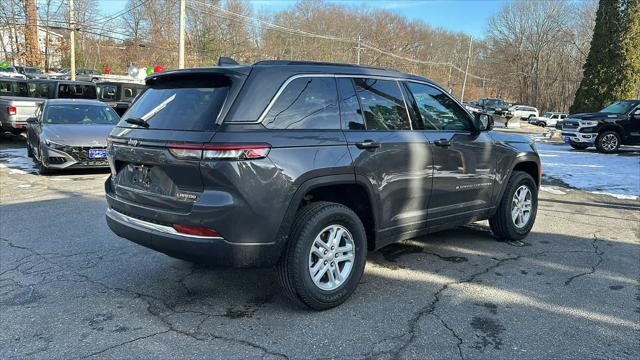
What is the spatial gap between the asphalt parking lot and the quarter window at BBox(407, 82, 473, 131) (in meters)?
1.36

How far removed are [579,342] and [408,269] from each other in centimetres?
163

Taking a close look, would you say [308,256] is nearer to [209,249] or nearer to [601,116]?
[209,249]

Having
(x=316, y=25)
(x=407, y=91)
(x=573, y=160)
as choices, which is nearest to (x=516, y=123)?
(x=573, y=160)

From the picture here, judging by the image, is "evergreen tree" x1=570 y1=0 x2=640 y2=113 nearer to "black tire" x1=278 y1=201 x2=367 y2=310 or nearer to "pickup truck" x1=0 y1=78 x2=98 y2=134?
"pickup truck" x1=0 y1=78 x2=98 y2=134

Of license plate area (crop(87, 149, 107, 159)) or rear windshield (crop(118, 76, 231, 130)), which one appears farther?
license plate area (crop(87, 149, 107, 159))

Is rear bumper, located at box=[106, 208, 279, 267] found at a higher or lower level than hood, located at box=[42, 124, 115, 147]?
lower

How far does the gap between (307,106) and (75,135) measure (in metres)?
7.45

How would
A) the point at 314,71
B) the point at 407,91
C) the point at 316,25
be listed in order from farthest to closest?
the point at 316,25 < the point at 407,91 < the point at 314,71

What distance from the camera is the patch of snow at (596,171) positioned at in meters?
9.82

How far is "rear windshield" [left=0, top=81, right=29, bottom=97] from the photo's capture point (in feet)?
51.0

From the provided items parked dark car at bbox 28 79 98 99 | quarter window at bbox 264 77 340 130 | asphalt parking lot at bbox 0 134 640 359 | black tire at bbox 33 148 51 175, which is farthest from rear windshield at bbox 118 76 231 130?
parked dark car at bbox 28 79 98 99

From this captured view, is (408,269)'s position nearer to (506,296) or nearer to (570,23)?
(506,296)

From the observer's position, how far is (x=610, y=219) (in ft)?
23.4

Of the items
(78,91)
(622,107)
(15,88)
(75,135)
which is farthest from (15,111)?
(622,107)
